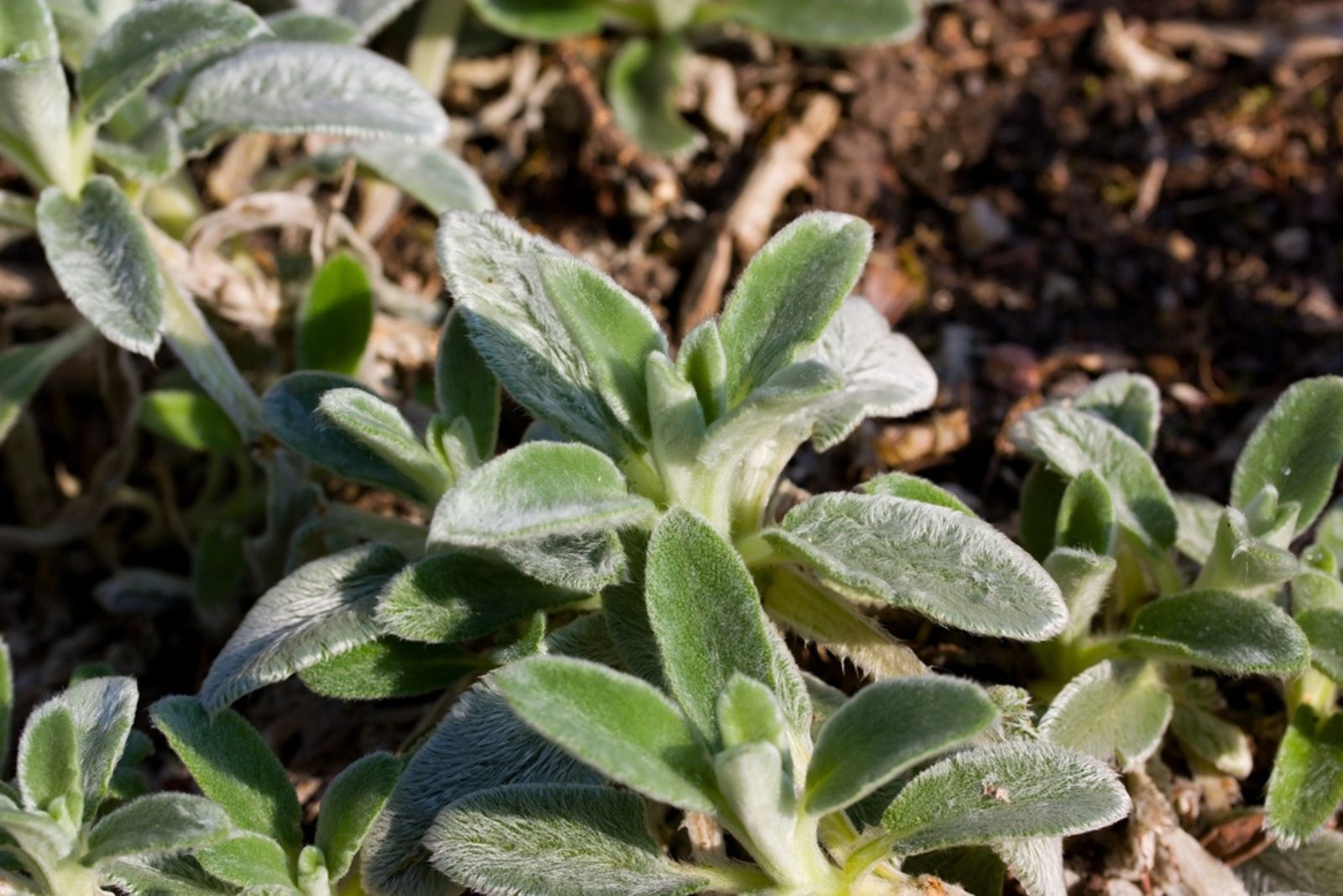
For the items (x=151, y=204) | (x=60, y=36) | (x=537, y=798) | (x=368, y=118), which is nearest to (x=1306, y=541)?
(x=537, y=798)

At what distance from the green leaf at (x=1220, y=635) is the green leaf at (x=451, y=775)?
849 mm

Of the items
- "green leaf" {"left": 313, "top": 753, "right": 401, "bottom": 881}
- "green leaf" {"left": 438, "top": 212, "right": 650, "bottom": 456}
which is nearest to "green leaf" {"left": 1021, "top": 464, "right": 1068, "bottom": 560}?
"green leaf" {"left": 438, "top": 212, "right": 650, "bottom": 456}

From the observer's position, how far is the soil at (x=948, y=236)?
2.75 m

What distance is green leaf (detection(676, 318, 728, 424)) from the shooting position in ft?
5.65

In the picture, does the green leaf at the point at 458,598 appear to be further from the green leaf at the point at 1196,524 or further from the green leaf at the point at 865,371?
the green leaf at the point at 1196,524

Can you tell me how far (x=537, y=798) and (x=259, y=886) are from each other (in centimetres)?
37

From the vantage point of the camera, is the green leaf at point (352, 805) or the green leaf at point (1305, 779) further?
the green leaf at point (1305, 779)

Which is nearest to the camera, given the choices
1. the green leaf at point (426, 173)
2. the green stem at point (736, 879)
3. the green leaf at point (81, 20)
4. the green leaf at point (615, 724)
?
the green leaf at point (615, 724)

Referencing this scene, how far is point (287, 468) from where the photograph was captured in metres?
2.42

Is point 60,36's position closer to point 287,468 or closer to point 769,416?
point 287,468

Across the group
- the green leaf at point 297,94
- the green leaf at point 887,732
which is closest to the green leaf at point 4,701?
the green leaf at point 297,94

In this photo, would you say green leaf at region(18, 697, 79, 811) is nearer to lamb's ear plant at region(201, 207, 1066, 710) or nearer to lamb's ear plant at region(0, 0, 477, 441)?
lamb's ear plant at region(201, 207, 1066, 710)

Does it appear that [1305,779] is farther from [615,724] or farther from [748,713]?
[615,724]

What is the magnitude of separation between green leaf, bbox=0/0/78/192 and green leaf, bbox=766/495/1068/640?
4.50 ft
